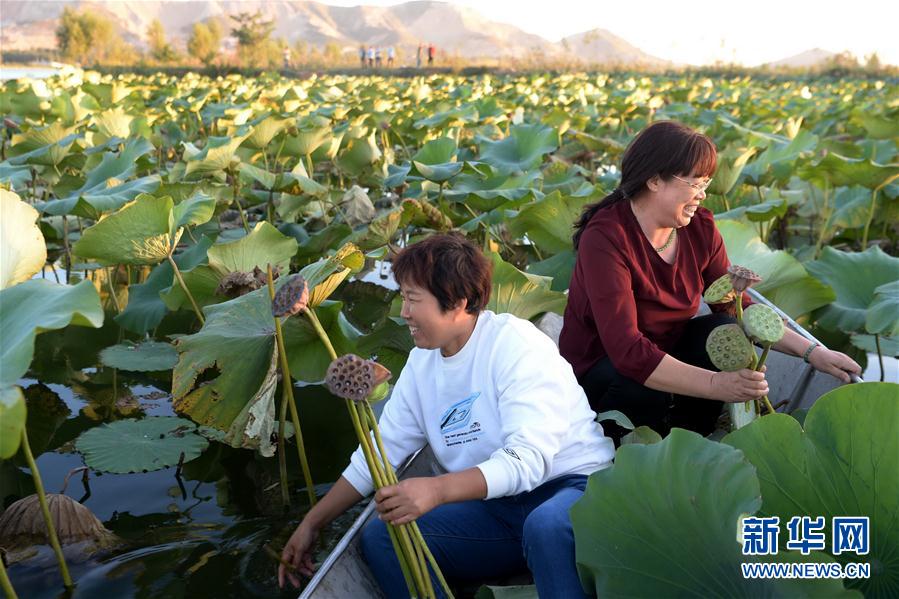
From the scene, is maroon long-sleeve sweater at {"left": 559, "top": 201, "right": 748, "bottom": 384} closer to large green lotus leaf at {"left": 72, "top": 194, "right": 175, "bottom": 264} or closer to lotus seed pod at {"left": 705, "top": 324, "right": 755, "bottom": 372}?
lotus seed pod at {"left": 705, "top": 324, "right": 755, "bottom": 372}

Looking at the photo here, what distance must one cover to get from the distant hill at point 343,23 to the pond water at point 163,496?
5350 inches

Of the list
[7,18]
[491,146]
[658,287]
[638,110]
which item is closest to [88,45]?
[638,110]

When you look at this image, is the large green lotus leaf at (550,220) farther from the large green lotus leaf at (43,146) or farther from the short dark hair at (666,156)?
the large green lotus leaf at (43,146)

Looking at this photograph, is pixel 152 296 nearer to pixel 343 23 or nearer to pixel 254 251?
pixel 254 251

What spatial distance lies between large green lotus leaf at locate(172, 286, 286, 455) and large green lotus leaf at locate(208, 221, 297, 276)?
534 millimetres

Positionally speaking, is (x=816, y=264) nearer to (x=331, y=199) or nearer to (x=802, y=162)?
(x=802, y=162)

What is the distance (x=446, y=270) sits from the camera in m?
1.65

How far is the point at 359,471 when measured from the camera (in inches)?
71.3

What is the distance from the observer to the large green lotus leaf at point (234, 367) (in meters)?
2.16

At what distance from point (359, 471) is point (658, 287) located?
82 cm

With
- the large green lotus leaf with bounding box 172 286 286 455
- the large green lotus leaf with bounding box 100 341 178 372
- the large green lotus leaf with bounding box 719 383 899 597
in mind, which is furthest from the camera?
the large green lotus leaf with bounding box 100 341 178 372

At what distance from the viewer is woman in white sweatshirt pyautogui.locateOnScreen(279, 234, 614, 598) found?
1.55 metres

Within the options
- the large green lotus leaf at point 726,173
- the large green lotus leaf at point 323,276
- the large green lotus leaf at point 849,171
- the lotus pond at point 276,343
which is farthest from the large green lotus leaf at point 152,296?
the large green lotus leaf at point 849,171

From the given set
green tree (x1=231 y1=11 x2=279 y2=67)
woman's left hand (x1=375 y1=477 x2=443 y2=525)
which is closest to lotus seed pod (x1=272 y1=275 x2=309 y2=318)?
woman's left hand (x1=375 y1=477 x2=443 y2=525)
